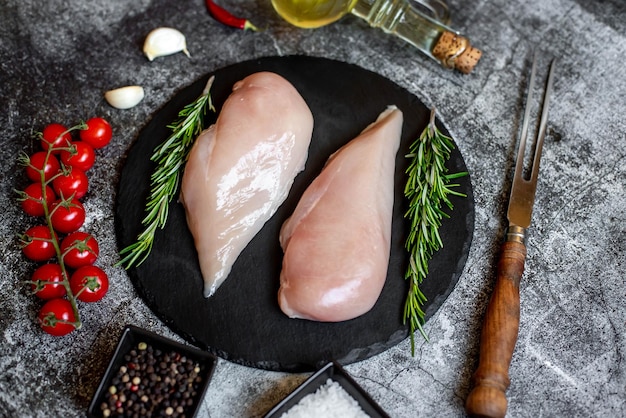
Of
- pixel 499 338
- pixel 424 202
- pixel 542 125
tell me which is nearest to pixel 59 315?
pixel 424 202

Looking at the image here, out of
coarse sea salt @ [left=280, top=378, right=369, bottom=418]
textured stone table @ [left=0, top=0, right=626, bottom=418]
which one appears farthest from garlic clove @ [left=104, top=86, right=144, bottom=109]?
coarse sea salt @ [left=280, top=378, right=369, bottom=418]

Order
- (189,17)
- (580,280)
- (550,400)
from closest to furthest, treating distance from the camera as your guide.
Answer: (550,400), (580,280), (189,17)

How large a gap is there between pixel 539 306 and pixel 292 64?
123 cm

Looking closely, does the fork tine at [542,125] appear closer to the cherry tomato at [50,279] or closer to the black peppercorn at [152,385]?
the black peppercorn at [152,385]

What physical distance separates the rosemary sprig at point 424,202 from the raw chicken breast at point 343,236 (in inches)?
3.1

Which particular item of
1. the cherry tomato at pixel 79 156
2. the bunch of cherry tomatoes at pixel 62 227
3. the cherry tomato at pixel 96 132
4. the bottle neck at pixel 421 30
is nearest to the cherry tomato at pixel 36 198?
the bunch of cherry tomatoes at pixel 62 227

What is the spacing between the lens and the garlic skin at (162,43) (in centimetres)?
247

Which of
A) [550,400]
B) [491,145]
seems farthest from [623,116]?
[550,400]

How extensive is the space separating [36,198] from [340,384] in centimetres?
115

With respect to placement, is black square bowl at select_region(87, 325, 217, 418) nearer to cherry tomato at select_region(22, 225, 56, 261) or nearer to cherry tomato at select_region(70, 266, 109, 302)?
cherry tomato at select_region(70, 266, 109, 302)

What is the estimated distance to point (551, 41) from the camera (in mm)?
2623

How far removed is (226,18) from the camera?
101 inches

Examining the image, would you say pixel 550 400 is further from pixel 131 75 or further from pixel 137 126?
pixel 131 75

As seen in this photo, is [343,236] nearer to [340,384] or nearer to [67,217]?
[340,384]
